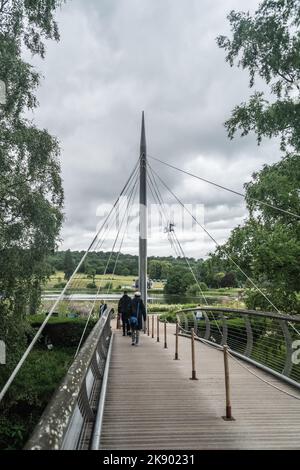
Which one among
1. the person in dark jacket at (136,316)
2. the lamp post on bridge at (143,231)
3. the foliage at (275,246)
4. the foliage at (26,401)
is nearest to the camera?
the person in dark jacket at (136,316)

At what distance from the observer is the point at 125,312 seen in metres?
12.9

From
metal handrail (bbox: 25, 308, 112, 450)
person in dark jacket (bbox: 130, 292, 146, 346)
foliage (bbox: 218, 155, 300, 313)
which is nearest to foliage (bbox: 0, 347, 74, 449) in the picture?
person in dark jacket (bbox: 130, 292, 146, 346)

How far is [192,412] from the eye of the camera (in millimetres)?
4762

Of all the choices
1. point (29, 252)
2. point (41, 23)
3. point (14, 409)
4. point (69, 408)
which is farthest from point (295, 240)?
point (69, 408)

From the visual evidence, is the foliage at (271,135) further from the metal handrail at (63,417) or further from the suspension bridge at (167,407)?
the metal handrail at (63,417)

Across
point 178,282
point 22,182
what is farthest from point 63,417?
point 178,282

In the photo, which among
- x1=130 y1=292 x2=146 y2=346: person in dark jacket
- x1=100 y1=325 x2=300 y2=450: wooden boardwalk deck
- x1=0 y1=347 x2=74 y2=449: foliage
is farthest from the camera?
x1=0 y1=347 x2=74 y2=449: foliage

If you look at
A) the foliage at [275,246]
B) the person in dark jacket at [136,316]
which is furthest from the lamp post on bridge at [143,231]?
the person in dark jacket at [136,316]

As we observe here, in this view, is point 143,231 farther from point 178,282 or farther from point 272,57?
point 178,282

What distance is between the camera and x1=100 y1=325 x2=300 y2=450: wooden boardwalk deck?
12.6 feet

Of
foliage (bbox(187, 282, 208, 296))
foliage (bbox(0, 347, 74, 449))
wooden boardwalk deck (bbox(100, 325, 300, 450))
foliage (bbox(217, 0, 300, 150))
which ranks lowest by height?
foliage (bbox(0, 347, 74, 449))

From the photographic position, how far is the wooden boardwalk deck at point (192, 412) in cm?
383

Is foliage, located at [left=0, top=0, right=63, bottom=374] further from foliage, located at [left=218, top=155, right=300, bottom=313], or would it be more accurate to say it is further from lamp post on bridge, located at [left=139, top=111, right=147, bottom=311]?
foliage, located at [left=218, top=155, right=300, bottom=313]

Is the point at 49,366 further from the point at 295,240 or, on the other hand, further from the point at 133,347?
the point at 295,240
